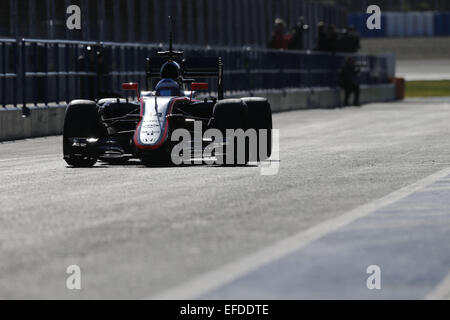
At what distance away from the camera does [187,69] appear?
53.6 feet

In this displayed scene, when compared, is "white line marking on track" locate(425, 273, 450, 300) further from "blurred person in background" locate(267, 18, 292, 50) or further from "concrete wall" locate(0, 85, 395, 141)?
"blurred person in background" locate(267, 18, 292, 50)

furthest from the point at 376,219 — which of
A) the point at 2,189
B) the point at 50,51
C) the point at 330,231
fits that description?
the point at 50,51

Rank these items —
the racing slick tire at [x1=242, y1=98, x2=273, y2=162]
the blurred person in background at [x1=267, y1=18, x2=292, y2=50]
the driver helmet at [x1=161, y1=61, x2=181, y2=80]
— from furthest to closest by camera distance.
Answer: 1. the blurred person in background at [x1=267, y1=18, x2=292, y2=50]
2. the driver helmet at [x1=161, y1=61, x2=181, y2=80]
3. the racing slick tire at [x1=242, y1=98, x2=273, y2=162]

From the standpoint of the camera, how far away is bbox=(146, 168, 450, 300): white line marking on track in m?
6.70

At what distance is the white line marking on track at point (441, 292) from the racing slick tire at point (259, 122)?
8.26m

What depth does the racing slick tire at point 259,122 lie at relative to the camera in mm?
15414

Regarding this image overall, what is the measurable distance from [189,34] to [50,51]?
1438cm

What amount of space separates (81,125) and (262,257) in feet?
24.7

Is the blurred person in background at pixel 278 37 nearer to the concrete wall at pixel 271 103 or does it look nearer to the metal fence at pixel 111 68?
the metal fence at pixel 111 68

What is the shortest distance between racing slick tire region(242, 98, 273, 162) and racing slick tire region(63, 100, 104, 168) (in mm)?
1694

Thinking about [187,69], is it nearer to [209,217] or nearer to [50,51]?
[209,217]

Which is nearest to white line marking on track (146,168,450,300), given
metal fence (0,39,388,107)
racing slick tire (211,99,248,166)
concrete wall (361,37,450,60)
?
racing slick tire (211,99,248,166)

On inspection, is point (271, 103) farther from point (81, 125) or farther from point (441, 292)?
point (441, 292)

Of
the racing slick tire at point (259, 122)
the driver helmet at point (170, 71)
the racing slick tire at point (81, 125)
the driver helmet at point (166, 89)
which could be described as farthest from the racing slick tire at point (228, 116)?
the racing slick tire at point (81, 125)
